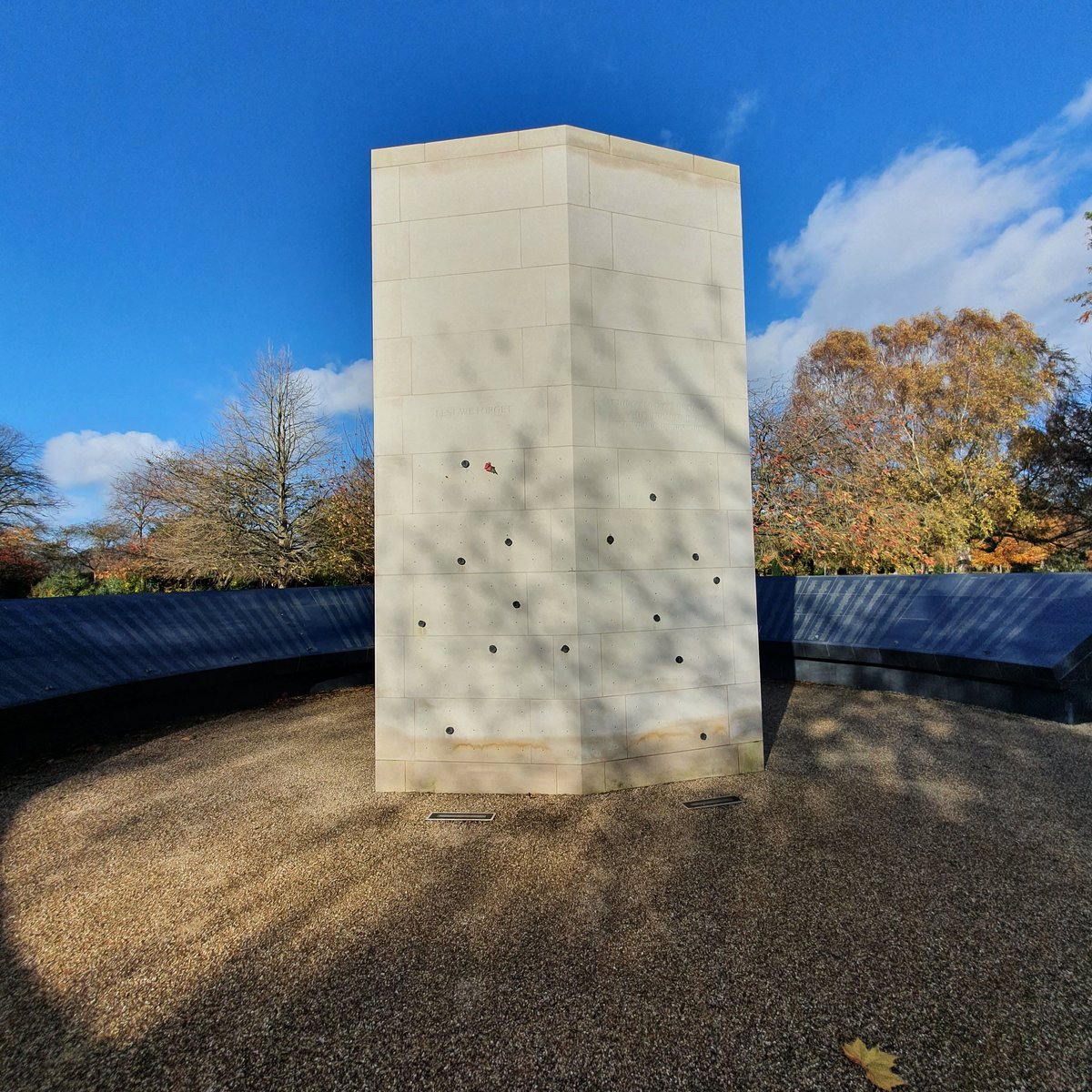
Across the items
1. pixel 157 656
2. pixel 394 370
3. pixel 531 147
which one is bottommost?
pixel 157 656

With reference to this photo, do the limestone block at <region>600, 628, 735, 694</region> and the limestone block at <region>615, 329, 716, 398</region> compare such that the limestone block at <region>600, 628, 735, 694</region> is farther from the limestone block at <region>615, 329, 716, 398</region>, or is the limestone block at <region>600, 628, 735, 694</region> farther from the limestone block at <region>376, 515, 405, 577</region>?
the limestone block at <region>615, 329, 716, 398</region>

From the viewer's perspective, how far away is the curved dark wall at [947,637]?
6.38 meters

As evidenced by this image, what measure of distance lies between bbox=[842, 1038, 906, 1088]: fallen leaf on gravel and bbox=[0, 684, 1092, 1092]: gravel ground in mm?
47

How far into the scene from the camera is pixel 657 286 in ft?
17.2

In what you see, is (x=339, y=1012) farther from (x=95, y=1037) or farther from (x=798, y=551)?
(x=798, y=551)

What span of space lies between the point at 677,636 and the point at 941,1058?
10.7 ft

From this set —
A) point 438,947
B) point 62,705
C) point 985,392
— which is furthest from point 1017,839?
point 985,392

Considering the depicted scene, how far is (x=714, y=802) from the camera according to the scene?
4602mm

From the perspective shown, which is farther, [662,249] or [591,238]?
[662,249]

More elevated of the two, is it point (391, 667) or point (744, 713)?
point (391, 667)

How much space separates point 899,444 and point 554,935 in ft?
68.2

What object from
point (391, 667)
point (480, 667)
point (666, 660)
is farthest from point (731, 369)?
point (391, 667)

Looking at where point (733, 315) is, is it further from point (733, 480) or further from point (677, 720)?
point (677, 720)

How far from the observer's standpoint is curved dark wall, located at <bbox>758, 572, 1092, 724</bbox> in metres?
6.38
